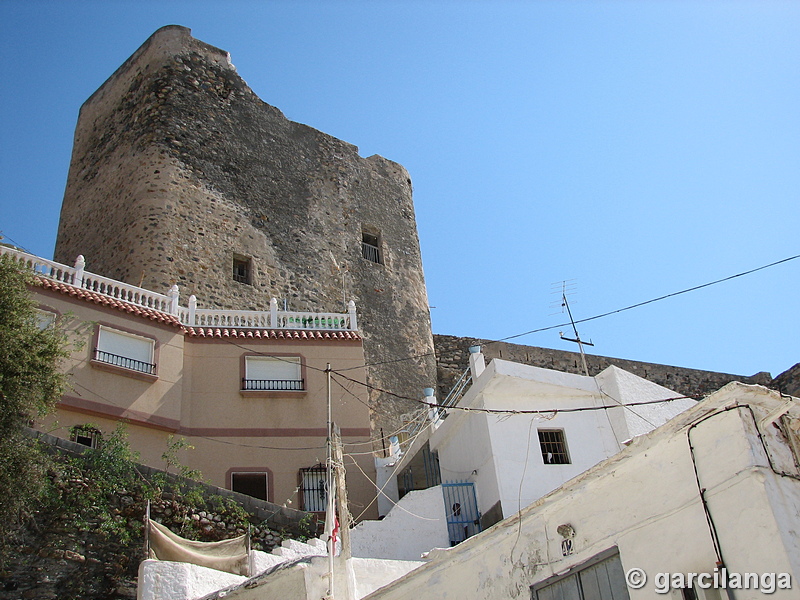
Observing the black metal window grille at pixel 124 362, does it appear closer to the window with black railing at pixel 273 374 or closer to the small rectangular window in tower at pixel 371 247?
the window with black railing at pixel 273 374

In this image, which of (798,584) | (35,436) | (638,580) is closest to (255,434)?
(35,436)

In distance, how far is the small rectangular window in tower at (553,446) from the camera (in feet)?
50.9

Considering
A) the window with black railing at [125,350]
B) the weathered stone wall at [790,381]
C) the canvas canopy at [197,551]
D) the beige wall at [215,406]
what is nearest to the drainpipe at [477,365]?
the beige wall at [215,406]

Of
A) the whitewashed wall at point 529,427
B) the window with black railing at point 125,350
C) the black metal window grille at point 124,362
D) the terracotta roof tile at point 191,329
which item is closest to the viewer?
the whitewashed wall at point 529,427

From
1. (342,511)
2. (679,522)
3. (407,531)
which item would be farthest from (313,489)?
(679,522)

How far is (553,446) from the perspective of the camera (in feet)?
51.4

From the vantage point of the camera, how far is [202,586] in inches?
458

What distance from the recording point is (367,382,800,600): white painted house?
703cm

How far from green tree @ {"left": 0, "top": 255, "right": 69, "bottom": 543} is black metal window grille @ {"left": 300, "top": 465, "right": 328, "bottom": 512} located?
522 centimetres

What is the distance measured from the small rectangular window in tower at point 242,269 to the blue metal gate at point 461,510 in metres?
10.0

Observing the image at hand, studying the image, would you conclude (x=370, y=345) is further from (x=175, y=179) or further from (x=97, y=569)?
(x=97, y=569)

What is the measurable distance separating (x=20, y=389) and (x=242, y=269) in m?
11.6

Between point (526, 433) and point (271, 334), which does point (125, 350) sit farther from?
point (526, 433)

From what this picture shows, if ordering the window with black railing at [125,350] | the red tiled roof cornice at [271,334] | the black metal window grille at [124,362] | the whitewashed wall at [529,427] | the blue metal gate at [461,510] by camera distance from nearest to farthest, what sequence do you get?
the whitewashed wall at [529,427] → the blue metal gate at [461,510] → the black metal window grille at [124,362] → the window with black railing at [125,350] → the red tiled roof cornice at [271,334]
